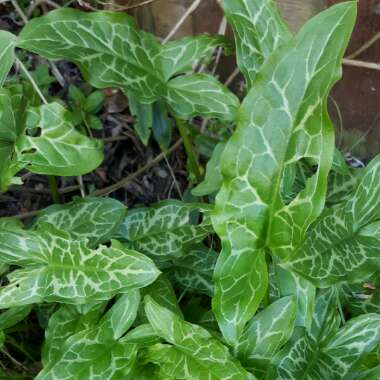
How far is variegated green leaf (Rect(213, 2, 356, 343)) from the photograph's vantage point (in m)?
0.78

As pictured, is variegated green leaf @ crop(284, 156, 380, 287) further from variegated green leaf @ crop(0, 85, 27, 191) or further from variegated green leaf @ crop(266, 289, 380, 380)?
variegated green leaf @ crop(0, 85, 27, 191)

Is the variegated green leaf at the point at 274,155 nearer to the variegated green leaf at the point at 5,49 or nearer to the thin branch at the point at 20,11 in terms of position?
the variegated green leaf at the point at 5,49

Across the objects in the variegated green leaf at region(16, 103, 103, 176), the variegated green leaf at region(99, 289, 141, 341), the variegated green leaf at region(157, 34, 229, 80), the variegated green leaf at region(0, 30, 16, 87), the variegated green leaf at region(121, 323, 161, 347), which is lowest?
the variegated green leaf at region(121, 323, 161, 347)

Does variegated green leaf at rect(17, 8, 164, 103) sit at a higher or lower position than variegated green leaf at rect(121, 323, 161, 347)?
higher

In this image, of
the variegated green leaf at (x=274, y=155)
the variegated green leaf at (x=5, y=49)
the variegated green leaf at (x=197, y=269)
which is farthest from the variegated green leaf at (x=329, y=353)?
the variegated green leaf at (x=5, y=49)

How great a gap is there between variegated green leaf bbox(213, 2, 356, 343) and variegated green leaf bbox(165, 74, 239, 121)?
0.28 m

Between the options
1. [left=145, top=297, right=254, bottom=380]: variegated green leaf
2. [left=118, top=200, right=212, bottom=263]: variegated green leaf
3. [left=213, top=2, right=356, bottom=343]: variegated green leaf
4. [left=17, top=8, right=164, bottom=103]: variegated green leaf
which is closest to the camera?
[left=213, top=2, right=356, bottom=343]: variegated green leaf

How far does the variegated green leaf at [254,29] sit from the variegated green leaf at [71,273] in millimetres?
346

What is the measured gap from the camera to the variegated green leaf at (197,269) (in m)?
1.22

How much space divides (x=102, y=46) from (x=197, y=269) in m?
0.43

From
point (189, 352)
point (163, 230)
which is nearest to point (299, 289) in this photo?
point (189, 352)

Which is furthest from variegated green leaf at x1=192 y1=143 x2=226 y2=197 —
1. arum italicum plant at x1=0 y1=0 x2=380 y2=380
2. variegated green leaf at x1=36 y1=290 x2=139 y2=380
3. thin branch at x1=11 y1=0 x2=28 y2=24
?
thin branch at x1=11 y1=0 x2=28 y2=24

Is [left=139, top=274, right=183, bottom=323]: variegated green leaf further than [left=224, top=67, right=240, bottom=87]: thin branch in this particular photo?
No

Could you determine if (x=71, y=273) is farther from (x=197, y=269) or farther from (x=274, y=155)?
(x=274, y=155)
